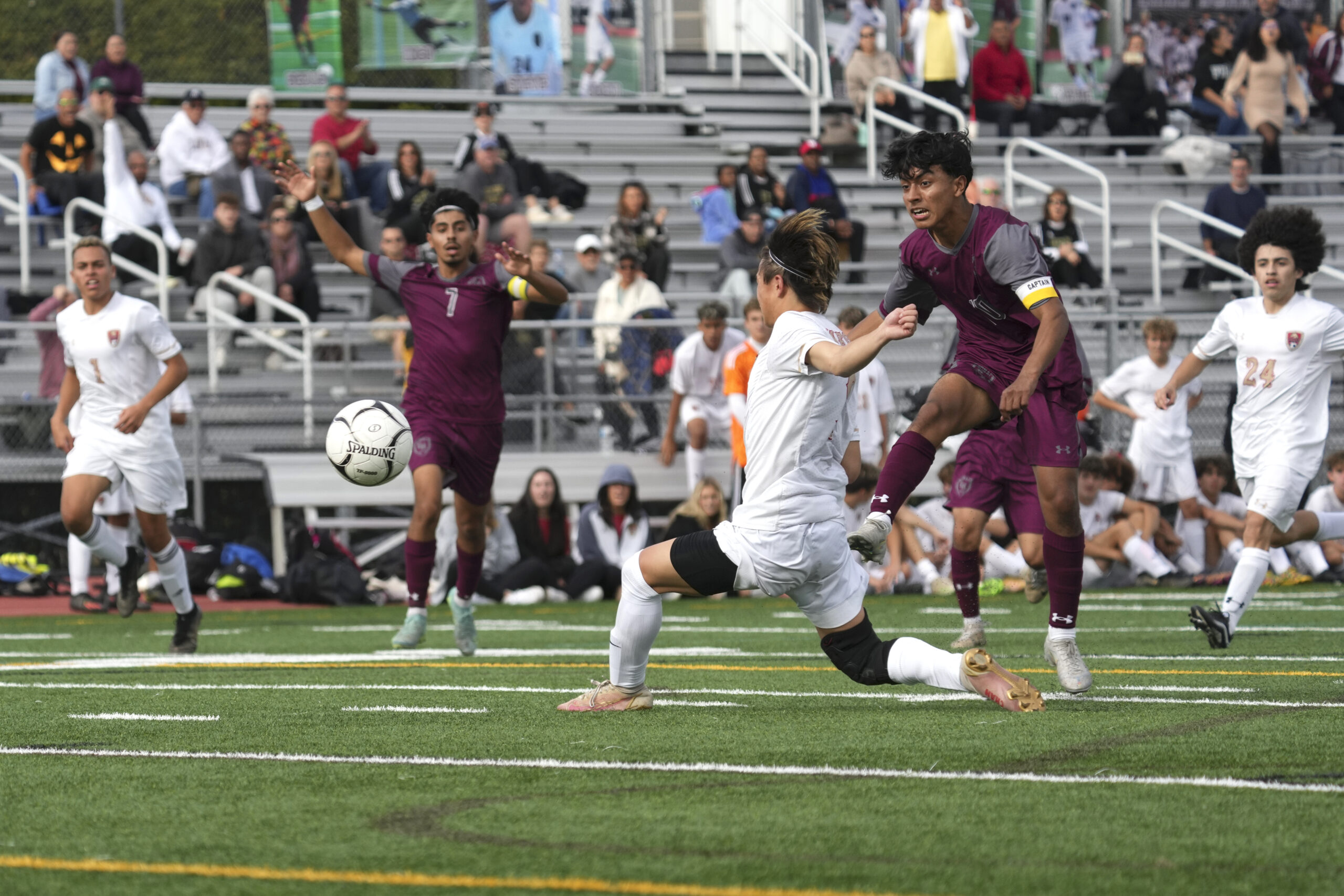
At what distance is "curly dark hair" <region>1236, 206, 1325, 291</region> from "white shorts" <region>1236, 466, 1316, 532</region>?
0.97 m

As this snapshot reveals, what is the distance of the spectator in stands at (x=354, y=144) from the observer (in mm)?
18812

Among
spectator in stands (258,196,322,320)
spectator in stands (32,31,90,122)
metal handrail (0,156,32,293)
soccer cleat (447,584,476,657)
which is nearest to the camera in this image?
soccer cleat (447,584,476,657)

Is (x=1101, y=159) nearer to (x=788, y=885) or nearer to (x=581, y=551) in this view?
(x=581, y=551)

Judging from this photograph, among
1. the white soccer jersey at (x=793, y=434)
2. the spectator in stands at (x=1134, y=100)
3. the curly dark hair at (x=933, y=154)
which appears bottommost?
the white soccer jersey at (x=793, y=434)

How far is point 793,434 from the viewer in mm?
5656

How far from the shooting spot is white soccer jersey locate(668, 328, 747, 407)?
15.1 metres

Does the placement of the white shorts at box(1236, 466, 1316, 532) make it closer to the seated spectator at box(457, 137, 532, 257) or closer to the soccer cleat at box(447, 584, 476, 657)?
the soccer cleat at box(447, 584, 476, 657)

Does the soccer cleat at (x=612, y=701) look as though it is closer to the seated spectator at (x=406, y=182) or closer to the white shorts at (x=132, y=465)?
the white shorts at (x=132, y=465)

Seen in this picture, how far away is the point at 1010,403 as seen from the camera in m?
6.44

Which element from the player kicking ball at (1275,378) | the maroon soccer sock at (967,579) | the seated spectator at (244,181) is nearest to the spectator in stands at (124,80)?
the seated spectator at (244,181)

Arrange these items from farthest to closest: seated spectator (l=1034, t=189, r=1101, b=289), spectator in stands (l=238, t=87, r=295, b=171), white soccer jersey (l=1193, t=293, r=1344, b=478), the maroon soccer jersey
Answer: spectator in stands (l=238, t=87, r=295, b=171) < seated spectator (l=1034, t=189, r=1101, b=289) < the maroon soccer jersey < white soccer jersey (l=1193, t=293, r=1344, b=478)

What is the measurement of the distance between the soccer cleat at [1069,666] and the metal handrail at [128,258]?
11.4 metres

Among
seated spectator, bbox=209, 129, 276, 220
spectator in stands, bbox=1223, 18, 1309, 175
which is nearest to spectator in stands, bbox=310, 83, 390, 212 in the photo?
seated spectator, bbox=209, 129, 276, 220

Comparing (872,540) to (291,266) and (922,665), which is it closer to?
(922,665)
